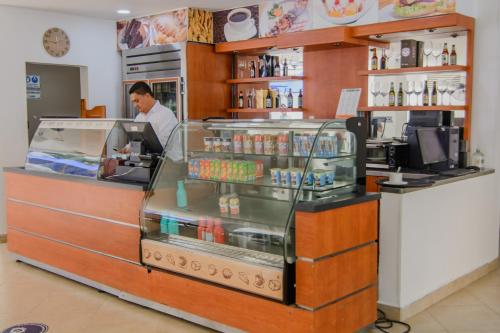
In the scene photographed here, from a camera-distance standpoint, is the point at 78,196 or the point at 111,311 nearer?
the point at 111,311

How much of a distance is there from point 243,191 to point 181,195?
1.81ft

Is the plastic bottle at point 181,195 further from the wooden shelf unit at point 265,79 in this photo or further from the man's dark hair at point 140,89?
the wooden shelf unit at point 265,79

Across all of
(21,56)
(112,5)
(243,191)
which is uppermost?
(112,5)

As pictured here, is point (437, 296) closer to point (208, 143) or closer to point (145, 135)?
point (208, 143)

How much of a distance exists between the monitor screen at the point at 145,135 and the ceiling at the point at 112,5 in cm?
260

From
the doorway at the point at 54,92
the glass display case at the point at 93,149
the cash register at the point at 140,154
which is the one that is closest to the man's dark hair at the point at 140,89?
the glass display case at the point at 93,149

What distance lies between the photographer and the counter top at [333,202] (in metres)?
3.32

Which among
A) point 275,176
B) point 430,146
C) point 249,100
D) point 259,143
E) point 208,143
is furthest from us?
point 249,100

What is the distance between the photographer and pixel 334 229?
3.47 meters

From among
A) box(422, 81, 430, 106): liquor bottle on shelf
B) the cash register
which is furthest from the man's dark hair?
box(422, 81, 430, 106): liquor bottle on shelf

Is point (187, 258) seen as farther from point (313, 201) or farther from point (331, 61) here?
point (331, 61)

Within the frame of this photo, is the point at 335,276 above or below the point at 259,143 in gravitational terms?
below

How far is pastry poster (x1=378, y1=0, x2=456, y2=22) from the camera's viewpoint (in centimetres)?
532

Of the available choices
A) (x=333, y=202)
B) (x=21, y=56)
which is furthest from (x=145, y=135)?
(x=21, y=56)
